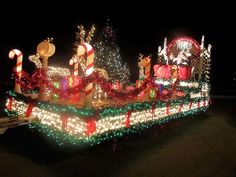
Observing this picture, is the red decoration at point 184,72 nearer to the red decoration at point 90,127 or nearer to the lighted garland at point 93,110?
the lighted garland at point 93,110

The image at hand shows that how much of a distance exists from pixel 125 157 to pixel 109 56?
1202 centimetres

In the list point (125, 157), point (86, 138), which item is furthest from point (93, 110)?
point (125, 157)

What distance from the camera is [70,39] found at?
40.2m

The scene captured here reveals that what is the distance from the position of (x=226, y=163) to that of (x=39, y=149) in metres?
4.80

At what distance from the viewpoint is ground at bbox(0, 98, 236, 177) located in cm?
660

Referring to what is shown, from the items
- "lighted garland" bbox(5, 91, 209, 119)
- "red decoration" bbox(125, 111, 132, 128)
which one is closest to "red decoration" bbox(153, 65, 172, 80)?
"lighted garland" bbox(5, 91, 209, 119)

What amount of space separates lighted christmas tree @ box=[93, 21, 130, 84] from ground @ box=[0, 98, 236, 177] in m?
8.87

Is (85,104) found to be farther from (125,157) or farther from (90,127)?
(125,157)

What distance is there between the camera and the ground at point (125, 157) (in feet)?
21.6

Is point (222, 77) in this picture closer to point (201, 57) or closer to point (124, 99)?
point (201, 57)

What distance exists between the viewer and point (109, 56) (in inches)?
755

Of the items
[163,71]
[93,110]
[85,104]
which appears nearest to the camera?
[93,110]

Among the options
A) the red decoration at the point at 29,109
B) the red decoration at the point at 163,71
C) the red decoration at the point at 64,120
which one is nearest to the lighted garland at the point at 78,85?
the red decoration at the point at 29,109

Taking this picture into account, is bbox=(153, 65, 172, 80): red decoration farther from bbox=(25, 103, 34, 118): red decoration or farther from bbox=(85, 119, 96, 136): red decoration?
bbox=(85, 119, 96, 136): red decoration
